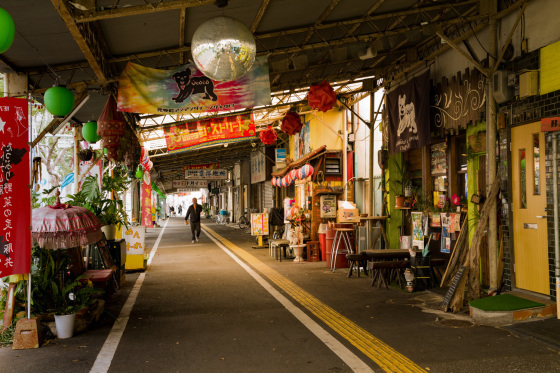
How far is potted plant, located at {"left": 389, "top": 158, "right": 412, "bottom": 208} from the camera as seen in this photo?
12289 mm

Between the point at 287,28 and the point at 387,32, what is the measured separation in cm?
219

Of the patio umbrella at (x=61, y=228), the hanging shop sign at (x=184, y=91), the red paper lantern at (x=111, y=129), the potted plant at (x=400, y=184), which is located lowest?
the patio umbrella at (x=61, y=228)

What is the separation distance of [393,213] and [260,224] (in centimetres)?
770

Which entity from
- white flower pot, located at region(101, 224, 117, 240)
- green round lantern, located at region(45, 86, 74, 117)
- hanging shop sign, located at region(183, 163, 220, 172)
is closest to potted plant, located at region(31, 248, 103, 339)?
green round lantern, located at region(45, 86, 74, 117)

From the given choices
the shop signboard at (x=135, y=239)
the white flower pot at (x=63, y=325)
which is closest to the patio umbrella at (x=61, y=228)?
the white flower pot at (x=63, y=325)

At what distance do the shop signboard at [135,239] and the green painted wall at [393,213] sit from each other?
22.7 feet

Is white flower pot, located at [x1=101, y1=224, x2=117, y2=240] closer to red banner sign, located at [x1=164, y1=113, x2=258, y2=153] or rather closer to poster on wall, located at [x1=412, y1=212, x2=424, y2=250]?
red banner sign, located at [x1=164, y1=113, x2=258, y2=153]

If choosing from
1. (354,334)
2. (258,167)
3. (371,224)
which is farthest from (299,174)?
(258,167)

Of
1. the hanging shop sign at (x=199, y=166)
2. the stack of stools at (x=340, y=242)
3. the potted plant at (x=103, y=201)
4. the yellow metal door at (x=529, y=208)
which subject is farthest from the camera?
the hanging shop sign at (x=199, y=166)

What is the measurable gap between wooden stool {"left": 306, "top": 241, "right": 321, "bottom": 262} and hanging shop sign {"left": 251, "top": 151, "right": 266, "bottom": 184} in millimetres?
13419

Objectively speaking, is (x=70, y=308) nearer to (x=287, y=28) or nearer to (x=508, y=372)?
(x=508, y=372)

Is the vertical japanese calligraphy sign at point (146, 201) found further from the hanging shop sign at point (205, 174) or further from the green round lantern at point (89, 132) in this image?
the hanging shop sign at point (205, 174)

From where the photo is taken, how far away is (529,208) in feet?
25.5

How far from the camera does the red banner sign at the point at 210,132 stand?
17547 mm
